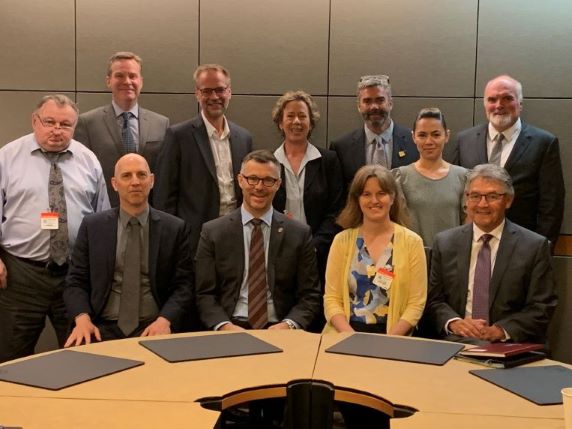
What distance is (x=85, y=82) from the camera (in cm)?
512

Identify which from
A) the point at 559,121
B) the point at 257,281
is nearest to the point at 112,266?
the point at 257,281

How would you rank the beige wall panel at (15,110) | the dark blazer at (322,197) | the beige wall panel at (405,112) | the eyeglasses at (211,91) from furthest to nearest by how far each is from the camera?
the beige wall panel at (15,110) → the beige wall panel at (405,112) → the eyeglasses at (211,91) → the dark blazer at (322,197)

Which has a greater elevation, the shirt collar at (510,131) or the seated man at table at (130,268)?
the shirt collar at (510,131)

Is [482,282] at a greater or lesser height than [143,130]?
lesser

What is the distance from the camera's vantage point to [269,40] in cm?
506

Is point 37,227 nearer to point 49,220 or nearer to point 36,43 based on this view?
point 49,220

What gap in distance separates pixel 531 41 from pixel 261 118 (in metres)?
2.07

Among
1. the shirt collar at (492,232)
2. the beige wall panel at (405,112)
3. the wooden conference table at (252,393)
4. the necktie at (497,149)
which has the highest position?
the beige wall panel at (405,112)

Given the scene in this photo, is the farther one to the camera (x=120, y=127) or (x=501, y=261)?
(x=120, y=127)

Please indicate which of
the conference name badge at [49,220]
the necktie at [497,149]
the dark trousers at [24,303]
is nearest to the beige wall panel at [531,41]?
the necktie at [497,149]

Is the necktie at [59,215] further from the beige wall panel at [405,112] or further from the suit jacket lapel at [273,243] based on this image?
the beige wall panel at [405,112]

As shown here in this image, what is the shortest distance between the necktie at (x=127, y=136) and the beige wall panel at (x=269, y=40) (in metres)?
0.90

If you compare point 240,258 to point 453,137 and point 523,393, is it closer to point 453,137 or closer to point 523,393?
point 523,393

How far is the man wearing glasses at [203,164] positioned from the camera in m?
4.24
